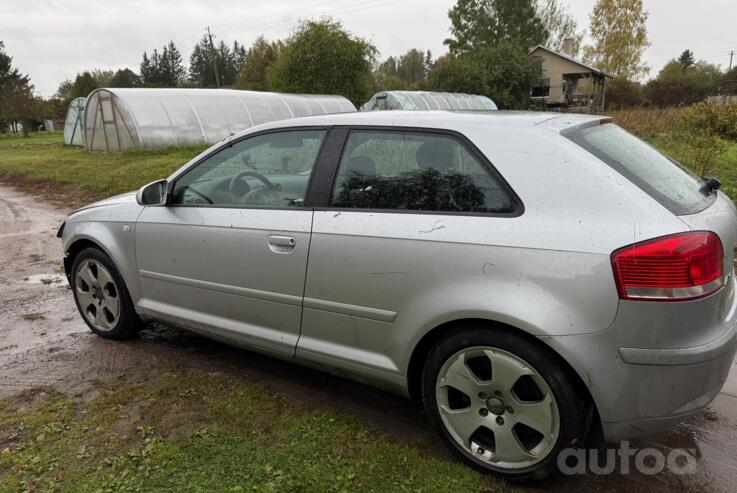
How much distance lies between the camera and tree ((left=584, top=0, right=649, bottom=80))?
43719mm

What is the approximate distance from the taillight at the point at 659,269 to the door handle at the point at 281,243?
5.18ft

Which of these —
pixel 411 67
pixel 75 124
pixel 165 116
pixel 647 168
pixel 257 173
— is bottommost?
pixel 257 173

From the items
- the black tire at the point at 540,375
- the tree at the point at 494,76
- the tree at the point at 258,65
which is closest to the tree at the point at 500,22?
the tree at the point at 494,76

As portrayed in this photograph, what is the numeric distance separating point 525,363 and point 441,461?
71 cm

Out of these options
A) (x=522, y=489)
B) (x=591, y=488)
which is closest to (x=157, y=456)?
(x=522, y=489)

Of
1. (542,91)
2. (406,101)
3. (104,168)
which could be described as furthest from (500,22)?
(104,168)

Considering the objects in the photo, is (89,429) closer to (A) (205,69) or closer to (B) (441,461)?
(B) (441,461)

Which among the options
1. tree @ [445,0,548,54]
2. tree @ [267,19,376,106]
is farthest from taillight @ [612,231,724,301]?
tree @ [445,0,548,54]

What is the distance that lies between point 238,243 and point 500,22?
52.8m

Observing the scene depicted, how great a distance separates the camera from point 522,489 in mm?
2479

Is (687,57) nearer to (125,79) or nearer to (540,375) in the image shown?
(125,79)

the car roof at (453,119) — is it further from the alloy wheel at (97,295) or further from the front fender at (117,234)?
the alloy wheel at (97,295)

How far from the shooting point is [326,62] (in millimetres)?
29812

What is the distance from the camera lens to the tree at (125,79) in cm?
8094
